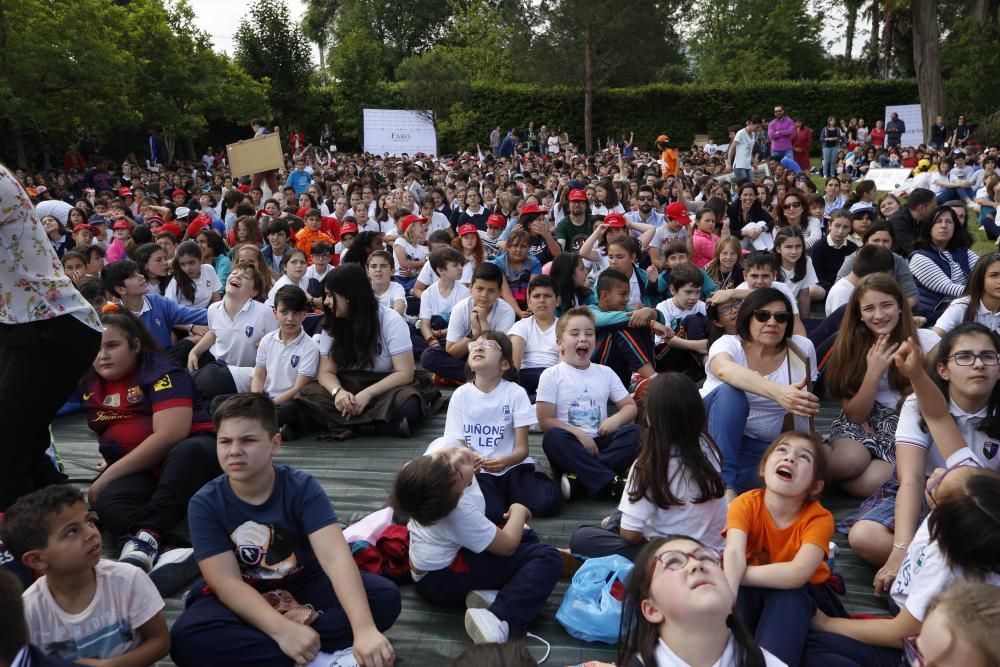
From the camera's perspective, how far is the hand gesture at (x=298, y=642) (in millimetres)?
2865

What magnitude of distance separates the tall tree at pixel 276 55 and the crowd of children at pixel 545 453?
2840 centimetres

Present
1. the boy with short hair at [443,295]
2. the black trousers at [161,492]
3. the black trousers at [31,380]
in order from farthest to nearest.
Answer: the boy with short hair at [443,295] → the black trousers at [161,492] → the black trousers at [31,380]

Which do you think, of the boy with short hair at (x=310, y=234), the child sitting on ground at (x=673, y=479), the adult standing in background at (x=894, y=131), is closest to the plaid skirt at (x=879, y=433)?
the child sitting on ground at (x=673, y=479)

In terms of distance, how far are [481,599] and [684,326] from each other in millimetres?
3346

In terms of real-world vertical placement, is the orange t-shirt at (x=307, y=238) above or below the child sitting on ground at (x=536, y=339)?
above

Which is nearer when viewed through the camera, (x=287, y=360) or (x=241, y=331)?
(x=287, y=360)

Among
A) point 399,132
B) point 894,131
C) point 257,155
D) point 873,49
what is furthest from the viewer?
point 873,49

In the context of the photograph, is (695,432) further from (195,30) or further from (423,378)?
(195,30)

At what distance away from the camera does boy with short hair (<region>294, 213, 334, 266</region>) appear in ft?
31.8

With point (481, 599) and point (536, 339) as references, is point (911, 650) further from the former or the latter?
point (536, 339)

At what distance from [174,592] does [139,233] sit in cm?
616

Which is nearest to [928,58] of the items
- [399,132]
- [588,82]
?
[588,82]

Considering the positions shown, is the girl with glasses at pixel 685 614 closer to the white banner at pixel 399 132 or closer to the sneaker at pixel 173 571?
the sneaker at pixel 173 571

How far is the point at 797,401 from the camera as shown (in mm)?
3842
